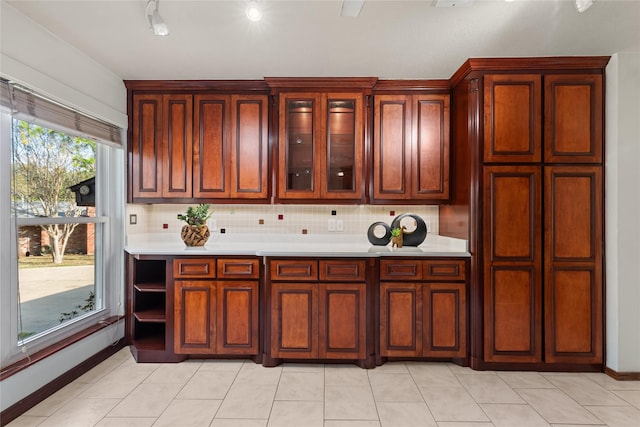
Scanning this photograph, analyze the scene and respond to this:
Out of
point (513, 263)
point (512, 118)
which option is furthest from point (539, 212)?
point (512, 118)

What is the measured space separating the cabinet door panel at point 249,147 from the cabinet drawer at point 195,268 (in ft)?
2.23

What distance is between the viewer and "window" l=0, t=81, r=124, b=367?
215 centimetres

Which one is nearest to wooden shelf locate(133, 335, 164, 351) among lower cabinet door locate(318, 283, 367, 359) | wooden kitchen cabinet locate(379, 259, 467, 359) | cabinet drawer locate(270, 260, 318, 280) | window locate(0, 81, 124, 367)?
window locate(0, 81, 124, 367)

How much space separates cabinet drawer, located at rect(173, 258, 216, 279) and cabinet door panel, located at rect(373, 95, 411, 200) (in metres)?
1.55

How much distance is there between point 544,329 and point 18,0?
13.4 ft

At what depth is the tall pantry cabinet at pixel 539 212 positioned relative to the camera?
2.70m

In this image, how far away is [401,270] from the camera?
2.83 meters

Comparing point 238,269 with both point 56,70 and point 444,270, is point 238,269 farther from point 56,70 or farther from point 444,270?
point 56,70

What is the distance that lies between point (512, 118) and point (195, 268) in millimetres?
2768

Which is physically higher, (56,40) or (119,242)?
(56,40)

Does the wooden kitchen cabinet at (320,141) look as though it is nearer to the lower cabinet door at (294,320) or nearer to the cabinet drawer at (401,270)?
the cabinet drawer at (401,270)

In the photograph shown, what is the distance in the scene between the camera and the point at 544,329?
2709 millimetres

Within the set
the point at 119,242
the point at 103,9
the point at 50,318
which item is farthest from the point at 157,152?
the point at 50,318

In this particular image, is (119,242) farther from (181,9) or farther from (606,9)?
(606,9)
